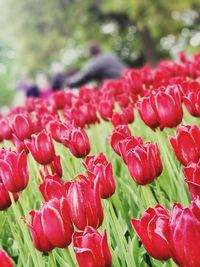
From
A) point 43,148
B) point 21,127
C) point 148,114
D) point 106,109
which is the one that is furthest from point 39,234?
point 106,109

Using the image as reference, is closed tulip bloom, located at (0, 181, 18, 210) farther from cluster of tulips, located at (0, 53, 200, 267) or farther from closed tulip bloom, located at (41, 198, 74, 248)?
closed tulip bloom, located at (41, 198, 74, 248)

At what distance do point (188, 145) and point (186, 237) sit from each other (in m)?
0.68

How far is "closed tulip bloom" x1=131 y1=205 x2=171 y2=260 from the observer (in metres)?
1.21

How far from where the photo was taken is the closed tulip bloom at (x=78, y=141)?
84.7 inches

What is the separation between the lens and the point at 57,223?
4.56 feet

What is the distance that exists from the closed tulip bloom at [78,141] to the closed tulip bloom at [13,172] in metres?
0.31

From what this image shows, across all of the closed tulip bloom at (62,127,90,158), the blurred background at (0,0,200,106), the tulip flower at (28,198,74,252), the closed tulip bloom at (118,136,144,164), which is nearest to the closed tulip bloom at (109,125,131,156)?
the closed tulip bloom at (62,127,90,158)

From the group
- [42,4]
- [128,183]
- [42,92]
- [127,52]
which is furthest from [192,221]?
[42,4]

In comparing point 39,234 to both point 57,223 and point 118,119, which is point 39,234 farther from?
point 118,119

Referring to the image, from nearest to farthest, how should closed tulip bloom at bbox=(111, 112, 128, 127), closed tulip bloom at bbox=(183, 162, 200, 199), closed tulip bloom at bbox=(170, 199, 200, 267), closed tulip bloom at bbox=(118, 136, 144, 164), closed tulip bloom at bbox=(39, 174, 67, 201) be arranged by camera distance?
closed tulip bloom at bbox=(170, 199, 200, 267)
closed tulip bloom at bbox=(183, 162, 200, 199)
closed tulip bloom at bbox=(39, 174, 67, 201)
closed tulip bloom at bbox=(118, 136, 144, 164)
closed tulip bloom at bbox=(111, 112, 128, 127)

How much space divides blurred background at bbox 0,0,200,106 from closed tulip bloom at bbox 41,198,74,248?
1793 cm

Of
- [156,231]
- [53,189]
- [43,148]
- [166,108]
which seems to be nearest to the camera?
[156,231]

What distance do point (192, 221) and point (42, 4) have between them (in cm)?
3854

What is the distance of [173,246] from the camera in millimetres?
1118
